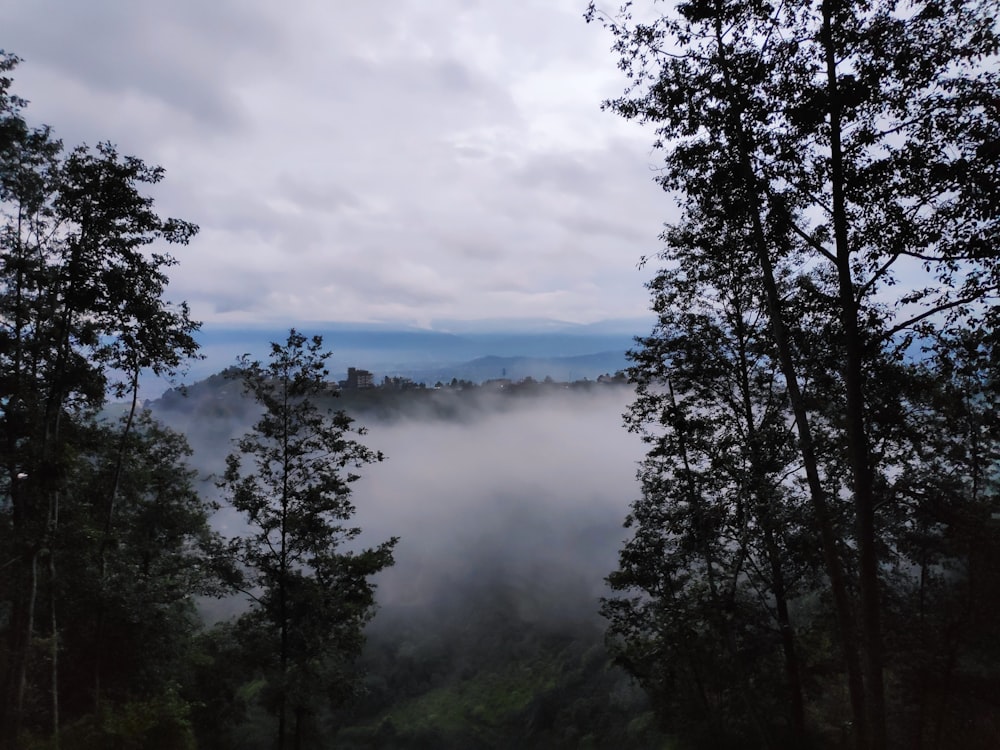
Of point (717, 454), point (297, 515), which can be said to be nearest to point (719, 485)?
point (717, 454)

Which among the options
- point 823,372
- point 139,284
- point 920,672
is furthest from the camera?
point 920,672

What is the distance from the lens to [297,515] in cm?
1862

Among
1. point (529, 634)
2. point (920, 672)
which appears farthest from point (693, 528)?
point (529, 634)

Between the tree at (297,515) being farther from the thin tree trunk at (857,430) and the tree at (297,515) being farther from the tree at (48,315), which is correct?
the thin tree trunk at (857,430)

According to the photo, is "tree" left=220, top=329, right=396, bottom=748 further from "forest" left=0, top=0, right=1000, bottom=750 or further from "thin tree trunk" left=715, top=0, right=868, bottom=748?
"thin tree trunk" left=715, top=0, right=868, bottom=748

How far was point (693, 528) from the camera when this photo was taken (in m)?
15.8

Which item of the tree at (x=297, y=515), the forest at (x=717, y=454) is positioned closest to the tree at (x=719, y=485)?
the forest at (x=717, y=454)

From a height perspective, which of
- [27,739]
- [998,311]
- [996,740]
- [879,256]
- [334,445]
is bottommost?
[996,740]

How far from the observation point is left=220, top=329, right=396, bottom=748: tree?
18.5 m

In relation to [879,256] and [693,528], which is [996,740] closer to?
[693,528]

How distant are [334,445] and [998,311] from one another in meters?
18.0

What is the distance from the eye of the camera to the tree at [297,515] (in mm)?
18500

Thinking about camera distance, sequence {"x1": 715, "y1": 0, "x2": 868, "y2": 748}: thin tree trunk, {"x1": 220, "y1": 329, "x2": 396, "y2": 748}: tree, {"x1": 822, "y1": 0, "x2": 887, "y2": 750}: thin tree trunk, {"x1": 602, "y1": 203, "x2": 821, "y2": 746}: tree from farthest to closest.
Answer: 1. {"x1": 220, "y1": 329, "x2": 396, "y2": 748}: tree
2. {"x1": 602, "y1": 203, "x2": 821, "y2": 746}: tree
3. {"x1": 715, "y1": 0, "x2": 868, "y2": 748}: thin tree trunk
4. {"x1": 822, "y1": 0, "x2": 887, "y2": 750}: thin tree trunk

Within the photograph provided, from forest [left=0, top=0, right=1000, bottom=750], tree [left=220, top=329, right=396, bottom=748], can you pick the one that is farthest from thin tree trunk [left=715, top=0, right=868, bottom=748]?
tree [left=220, top=329, right=396, bottom=748]
